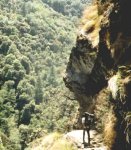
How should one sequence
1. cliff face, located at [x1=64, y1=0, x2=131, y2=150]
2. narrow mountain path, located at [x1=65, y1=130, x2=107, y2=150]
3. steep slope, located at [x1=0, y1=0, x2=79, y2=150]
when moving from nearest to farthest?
cliff face, located at [x1=64, y1=0, x2=131, y2=150], narrow mountain path, located at [x1=65, y1=130, x2=107, y2=150], steep slope, located at [x1=0, y1=0, x2=79, y2=150]

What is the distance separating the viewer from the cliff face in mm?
16859

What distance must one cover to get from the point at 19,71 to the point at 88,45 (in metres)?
133

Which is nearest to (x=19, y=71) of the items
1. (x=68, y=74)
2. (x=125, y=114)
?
(x=68, y=74)

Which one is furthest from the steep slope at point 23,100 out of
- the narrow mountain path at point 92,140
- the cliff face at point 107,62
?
the narrow mountain path at point 92,140

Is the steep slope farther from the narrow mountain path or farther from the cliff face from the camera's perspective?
the narrow mountain path

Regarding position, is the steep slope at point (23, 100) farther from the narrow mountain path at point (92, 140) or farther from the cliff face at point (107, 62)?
the narrow mountain path at point (92, 140)

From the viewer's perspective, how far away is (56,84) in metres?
191

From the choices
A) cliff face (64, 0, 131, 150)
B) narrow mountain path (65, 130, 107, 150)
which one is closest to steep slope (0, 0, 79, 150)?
cliff face (64, 0, 131, 150)

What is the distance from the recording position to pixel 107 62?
2077 centimetres

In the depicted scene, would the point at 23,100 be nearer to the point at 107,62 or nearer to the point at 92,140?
the point at 107,62

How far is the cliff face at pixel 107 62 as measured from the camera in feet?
55.3

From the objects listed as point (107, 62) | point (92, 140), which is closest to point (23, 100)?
point (107, 62)

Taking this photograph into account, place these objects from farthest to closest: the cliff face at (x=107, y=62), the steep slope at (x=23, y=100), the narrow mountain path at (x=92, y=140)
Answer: the steep slope at (x=23, y=100) → the narrow mountain path at (x=92, y=140) → the cliff face at (x=107, y=62)

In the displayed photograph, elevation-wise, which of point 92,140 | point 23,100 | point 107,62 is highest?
point 23,100
